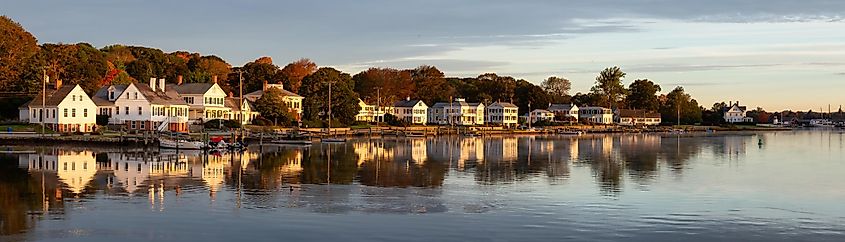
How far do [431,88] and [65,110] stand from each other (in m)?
81.9

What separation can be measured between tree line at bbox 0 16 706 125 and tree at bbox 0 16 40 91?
83mm

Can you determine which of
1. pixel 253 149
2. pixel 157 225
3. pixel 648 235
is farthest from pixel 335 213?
pixel 253 149

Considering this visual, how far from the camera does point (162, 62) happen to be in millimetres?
106562

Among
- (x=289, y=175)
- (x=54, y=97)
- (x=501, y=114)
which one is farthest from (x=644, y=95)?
(x=289, y=175)

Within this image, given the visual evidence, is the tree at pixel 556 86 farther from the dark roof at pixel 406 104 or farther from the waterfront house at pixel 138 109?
the waterfront house at pixel 138 109

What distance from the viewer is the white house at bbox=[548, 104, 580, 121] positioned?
476ft

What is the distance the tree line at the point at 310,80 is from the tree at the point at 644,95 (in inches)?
7.4

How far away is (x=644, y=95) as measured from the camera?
16400 centimetres

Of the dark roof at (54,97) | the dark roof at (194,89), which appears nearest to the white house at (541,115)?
the dark roof at (194,89)

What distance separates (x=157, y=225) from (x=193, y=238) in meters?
2.16

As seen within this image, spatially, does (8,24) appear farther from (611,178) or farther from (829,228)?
(829,228)

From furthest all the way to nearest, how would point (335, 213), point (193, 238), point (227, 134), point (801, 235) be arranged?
point (227, 134) → point (335, 213) → point (801, 235) → point (193, 238)

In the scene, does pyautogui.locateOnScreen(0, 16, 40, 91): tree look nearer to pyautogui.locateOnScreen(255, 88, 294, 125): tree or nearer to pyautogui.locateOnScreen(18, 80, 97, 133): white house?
pyautogui.locateOnScreen(18, 80, 97, 133): white house

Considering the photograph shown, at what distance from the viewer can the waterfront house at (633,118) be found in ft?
519
